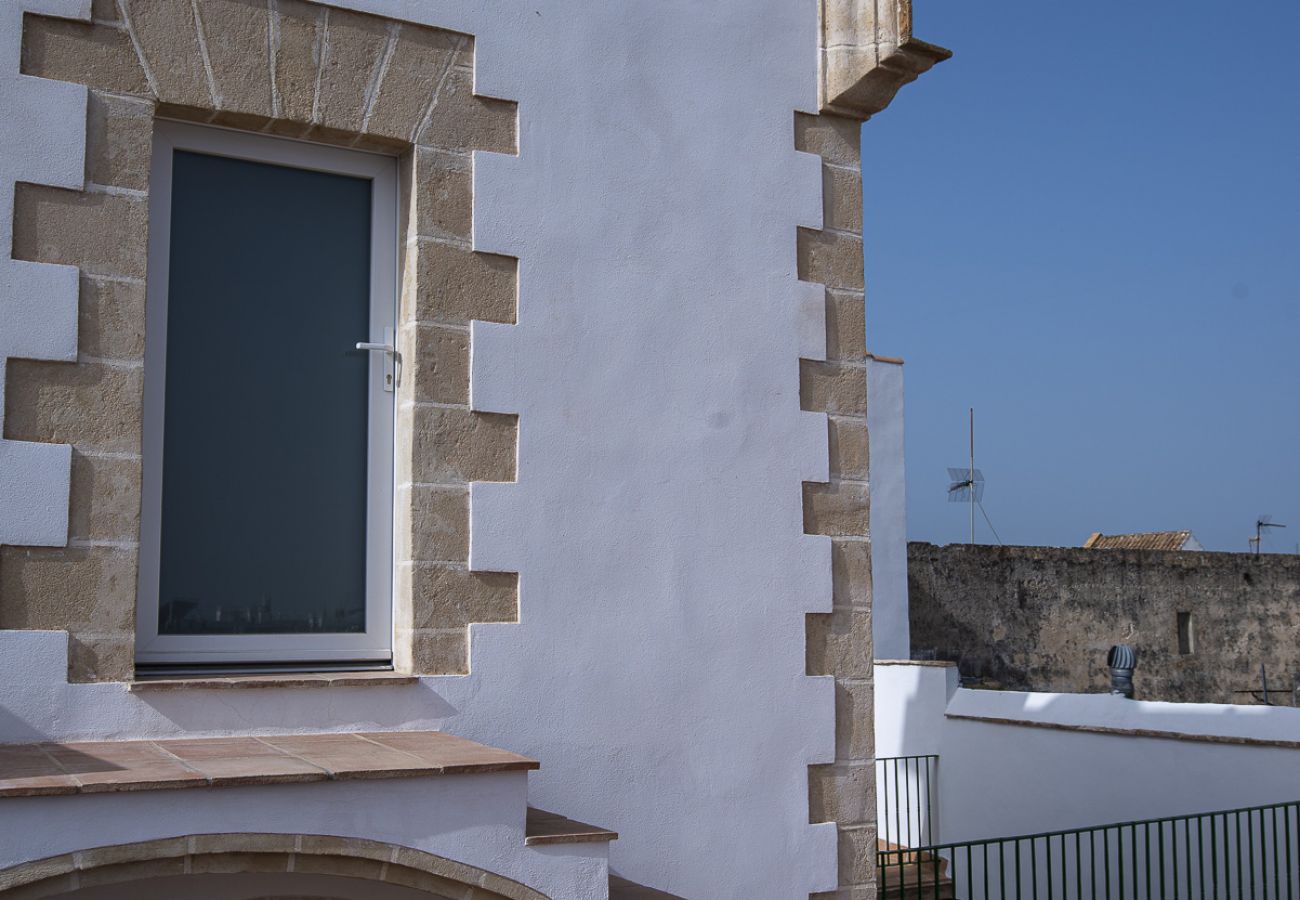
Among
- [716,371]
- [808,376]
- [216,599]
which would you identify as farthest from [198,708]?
[808,376]

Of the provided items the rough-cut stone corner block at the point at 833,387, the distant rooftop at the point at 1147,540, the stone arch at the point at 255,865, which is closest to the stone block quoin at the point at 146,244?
the stone arch at the point at 255,865

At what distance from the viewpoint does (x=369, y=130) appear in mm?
3762

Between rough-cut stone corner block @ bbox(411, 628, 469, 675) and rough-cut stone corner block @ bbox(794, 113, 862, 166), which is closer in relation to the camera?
rough-cut stone corner block @ bbox(411, 628, 469, 675)

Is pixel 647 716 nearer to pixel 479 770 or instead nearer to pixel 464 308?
pixel 479 770

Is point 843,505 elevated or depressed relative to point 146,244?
depressed

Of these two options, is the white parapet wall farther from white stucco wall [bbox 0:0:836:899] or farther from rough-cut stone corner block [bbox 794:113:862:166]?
rough-cut stone corner block [bbox 794:113:862:166]

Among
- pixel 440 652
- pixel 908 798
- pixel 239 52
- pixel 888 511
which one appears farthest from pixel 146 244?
pixel 888 511

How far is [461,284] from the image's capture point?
3.85m

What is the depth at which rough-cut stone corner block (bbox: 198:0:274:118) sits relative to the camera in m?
3.57

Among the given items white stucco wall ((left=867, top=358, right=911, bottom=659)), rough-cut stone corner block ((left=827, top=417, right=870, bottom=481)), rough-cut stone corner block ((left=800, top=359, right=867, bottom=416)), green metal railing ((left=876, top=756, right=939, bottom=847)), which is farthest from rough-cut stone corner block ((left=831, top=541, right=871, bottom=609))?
white stucco wall ((left=867, top=358, right=911, bottom=659))

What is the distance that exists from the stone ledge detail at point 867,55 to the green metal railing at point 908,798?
8.23m

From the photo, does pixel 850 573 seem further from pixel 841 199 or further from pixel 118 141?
pixel 118 141

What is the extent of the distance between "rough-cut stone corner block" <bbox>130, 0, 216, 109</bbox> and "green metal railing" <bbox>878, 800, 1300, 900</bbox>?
5457mm

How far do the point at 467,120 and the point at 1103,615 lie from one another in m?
16.4
